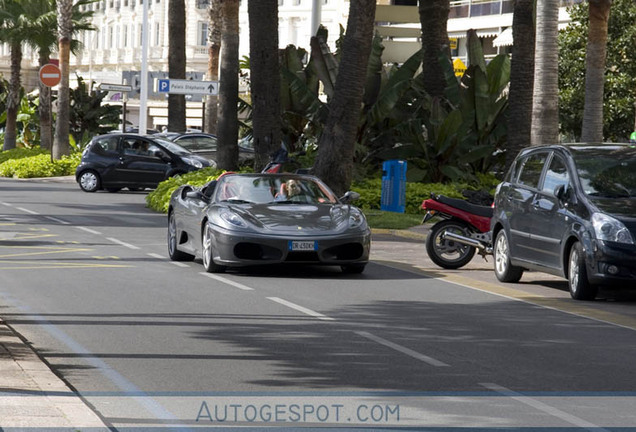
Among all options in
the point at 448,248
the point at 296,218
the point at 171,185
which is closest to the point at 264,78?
the point at 171,185

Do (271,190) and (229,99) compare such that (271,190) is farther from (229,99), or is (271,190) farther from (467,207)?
(229,99)

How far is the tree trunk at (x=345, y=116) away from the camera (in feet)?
91.3

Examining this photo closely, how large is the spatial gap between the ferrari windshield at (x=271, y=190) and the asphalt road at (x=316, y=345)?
36.9 inches

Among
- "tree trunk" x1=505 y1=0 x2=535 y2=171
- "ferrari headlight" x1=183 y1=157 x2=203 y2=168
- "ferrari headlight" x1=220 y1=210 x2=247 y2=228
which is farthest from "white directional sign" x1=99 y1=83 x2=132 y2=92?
"ferrari headlight" x1=220 y1=210 x2=247 y2=228

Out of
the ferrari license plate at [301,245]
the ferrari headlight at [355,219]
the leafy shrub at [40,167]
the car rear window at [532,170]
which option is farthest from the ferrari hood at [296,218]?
the leafy shrub at [40,167]

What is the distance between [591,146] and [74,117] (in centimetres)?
4471

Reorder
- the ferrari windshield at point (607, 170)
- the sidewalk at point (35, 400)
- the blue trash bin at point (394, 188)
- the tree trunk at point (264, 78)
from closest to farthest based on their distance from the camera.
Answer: the sidewalk at point (35, 400) → the ferrari windshield at point (607, 170) → the blue trash bin at point (394, 188) → the tree trunk at point (264, 78)

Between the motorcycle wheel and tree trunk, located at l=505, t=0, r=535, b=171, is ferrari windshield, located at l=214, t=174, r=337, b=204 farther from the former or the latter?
tree trunk, located at l=505, t=0, r=535, b=171

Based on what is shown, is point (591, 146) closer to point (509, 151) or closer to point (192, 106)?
point (509, 151)

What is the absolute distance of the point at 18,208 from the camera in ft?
101

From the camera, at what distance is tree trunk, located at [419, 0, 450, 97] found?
3334cm

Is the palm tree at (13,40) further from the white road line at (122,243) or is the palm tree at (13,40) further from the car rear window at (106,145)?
the white road line at (122,243)

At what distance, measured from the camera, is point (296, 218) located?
17.4 meters

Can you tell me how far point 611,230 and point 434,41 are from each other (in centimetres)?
1875
